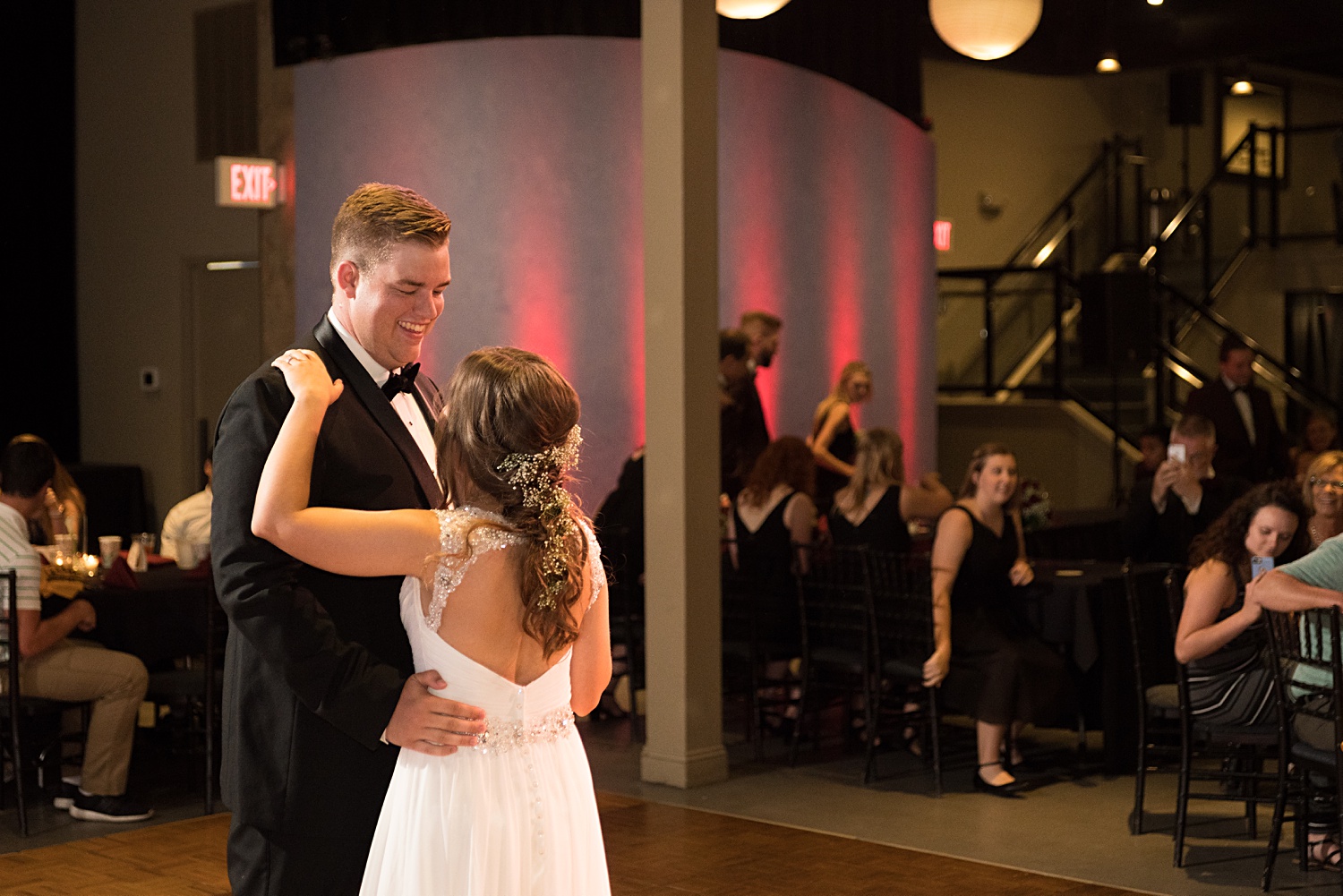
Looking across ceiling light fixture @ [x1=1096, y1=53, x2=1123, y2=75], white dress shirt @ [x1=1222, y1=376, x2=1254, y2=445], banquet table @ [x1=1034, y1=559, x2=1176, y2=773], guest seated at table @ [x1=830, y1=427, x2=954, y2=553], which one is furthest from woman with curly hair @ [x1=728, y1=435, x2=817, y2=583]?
ceiling light fixture @ [x1=1096, y1=53, x2=1123, y2=75]

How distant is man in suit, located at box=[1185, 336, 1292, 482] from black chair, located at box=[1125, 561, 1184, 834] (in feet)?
12.0

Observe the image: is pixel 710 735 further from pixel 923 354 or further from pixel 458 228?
pixel 923 354

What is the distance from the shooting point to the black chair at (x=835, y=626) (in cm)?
638

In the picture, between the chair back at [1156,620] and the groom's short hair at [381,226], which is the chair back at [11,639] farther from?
the chair back at [1156,620]

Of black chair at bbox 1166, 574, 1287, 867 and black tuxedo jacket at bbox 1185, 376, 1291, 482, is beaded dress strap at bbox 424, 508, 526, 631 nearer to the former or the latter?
black chair at bbox 1166, 574, 1287, 867

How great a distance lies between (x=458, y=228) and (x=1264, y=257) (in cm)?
890

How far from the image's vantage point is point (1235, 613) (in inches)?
211

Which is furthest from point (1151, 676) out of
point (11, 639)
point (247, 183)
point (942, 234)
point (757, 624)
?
point (942, 234)

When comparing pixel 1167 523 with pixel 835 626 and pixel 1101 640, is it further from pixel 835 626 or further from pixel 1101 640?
pixel 835 626

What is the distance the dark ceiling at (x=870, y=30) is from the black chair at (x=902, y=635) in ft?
11.6

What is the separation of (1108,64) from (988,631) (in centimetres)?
756

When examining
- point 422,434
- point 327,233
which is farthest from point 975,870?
point 327,233

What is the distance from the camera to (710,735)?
6266 mm

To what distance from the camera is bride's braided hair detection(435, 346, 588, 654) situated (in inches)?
90.7
